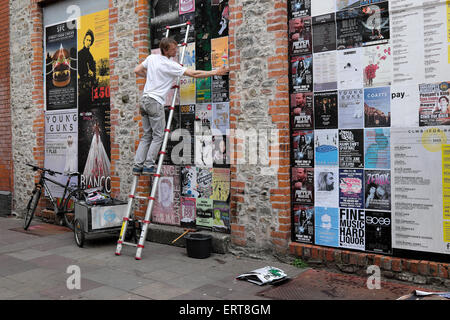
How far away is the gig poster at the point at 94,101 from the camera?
800 centimetres

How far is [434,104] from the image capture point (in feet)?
15.2

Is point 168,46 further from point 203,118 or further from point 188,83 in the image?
point 203,118

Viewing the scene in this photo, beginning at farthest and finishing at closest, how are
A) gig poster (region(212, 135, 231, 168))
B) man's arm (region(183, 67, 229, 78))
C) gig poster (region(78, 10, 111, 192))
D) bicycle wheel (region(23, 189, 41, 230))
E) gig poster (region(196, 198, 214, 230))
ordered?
bicycle wheel (region(23, 189, 41, 230)) < gig poster (region(78, 10, 111, 192)) < gig poster (region(196, 198, 214, 230)) < gig poster (region(212, 135, 231, 168)) < man's arm (region(183, 67, 229, 78))

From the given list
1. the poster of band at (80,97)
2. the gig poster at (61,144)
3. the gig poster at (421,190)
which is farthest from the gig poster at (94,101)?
the gig poster at (421,190)

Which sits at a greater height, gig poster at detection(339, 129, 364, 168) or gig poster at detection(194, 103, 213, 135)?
gig poster at detection(194, 103, 213, 135)

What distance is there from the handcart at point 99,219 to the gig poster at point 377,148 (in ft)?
12.2

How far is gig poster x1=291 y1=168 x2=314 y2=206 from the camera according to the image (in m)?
5.52

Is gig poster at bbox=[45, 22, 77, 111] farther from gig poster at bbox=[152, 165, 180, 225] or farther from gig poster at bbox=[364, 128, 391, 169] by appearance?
gig poster at bbox=[364, 128, 391, 169]

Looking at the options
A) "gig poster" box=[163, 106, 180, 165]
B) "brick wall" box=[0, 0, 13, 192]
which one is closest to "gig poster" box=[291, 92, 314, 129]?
"gig poster" box=[163, 106, 180, 165]

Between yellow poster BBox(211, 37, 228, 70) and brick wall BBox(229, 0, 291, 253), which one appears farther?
yellow poster BBox(211, 37, 228, 70)

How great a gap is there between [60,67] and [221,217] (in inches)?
203

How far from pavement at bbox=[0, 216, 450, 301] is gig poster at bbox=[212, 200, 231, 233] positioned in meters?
0.42

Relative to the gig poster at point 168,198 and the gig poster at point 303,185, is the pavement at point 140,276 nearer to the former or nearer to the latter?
the gig poster at point 168,198
